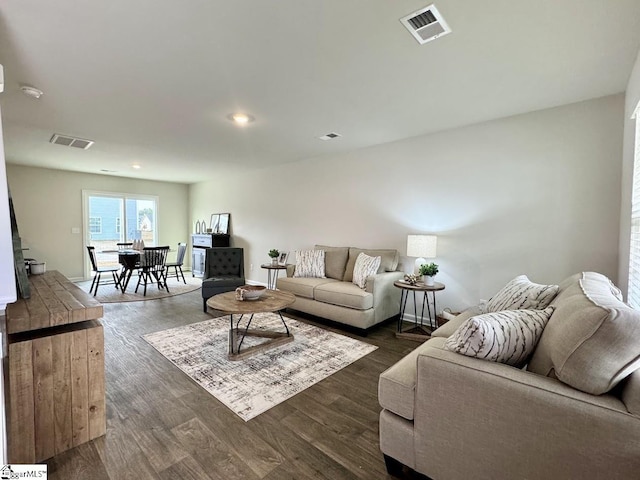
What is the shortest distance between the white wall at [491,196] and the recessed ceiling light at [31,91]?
3.51m

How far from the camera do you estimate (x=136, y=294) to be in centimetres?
545

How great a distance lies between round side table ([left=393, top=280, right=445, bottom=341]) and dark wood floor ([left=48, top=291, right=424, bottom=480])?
0.94 meters

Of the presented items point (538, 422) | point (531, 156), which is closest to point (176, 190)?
point (531, 156)

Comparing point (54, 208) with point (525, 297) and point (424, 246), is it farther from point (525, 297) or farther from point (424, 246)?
point (525, 297)

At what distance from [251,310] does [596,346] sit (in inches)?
90.6

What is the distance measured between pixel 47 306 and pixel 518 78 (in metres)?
3.74

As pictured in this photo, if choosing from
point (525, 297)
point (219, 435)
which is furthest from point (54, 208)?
point (525, 297)

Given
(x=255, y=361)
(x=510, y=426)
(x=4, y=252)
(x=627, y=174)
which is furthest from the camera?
(x=255, y=361)

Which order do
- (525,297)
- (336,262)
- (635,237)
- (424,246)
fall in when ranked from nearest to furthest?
(525,297) → (635,237) → (424,246) → (336,262)

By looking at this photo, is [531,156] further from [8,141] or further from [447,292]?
[8,141]

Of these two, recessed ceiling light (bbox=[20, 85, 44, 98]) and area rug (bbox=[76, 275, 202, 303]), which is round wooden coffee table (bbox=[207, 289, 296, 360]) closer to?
recessed ceiling light (bbox=[20, 85, 44, 98])

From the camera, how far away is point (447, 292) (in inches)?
147

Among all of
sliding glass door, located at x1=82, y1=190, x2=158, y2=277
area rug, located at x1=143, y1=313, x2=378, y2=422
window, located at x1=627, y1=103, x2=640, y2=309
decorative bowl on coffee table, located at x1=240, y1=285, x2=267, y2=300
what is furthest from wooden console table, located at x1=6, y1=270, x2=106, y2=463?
sliding glass door, located at x1=82, y1=190, x2=158, y2=277

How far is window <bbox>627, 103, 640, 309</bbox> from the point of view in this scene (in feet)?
6.43
